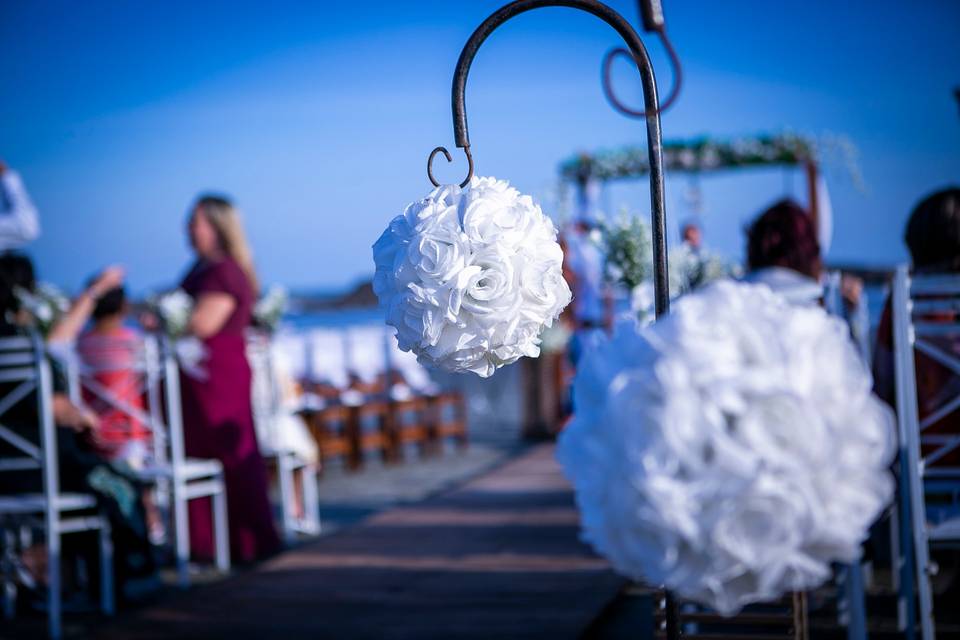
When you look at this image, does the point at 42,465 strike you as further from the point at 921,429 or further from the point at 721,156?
the point at 721,156

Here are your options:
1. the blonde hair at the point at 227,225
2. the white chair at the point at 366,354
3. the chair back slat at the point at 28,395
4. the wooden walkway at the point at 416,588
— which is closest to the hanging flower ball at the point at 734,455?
the wooden walkway at the point at 416,588

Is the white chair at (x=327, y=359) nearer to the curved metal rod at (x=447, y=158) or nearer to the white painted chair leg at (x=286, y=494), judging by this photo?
the white painted chair leg at (x=286, y=494)

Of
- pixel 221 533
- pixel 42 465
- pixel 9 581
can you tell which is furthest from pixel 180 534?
pixel 42 465

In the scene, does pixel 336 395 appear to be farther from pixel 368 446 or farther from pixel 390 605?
pixel 390 605

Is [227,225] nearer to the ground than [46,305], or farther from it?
farther from it

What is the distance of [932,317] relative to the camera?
3.31 meters

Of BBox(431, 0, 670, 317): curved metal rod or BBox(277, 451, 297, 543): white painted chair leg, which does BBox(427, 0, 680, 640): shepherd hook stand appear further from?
BBox(277, 451, 297, 543): white painted chair leg

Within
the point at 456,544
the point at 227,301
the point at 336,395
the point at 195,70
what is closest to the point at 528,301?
the point at 456,544

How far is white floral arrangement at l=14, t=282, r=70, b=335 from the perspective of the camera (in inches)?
186

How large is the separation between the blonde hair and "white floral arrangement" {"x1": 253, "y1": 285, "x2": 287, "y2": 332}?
819 millimetres

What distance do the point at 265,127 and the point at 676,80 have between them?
1437 cm

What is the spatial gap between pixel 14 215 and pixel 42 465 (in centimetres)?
234

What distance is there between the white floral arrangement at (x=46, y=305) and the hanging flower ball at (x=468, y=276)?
3625mm

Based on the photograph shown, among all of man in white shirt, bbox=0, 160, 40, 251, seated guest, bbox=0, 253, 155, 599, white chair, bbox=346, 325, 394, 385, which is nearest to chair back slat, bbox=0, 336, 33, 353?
seated guest, bbox=0, 253, 155, 599
